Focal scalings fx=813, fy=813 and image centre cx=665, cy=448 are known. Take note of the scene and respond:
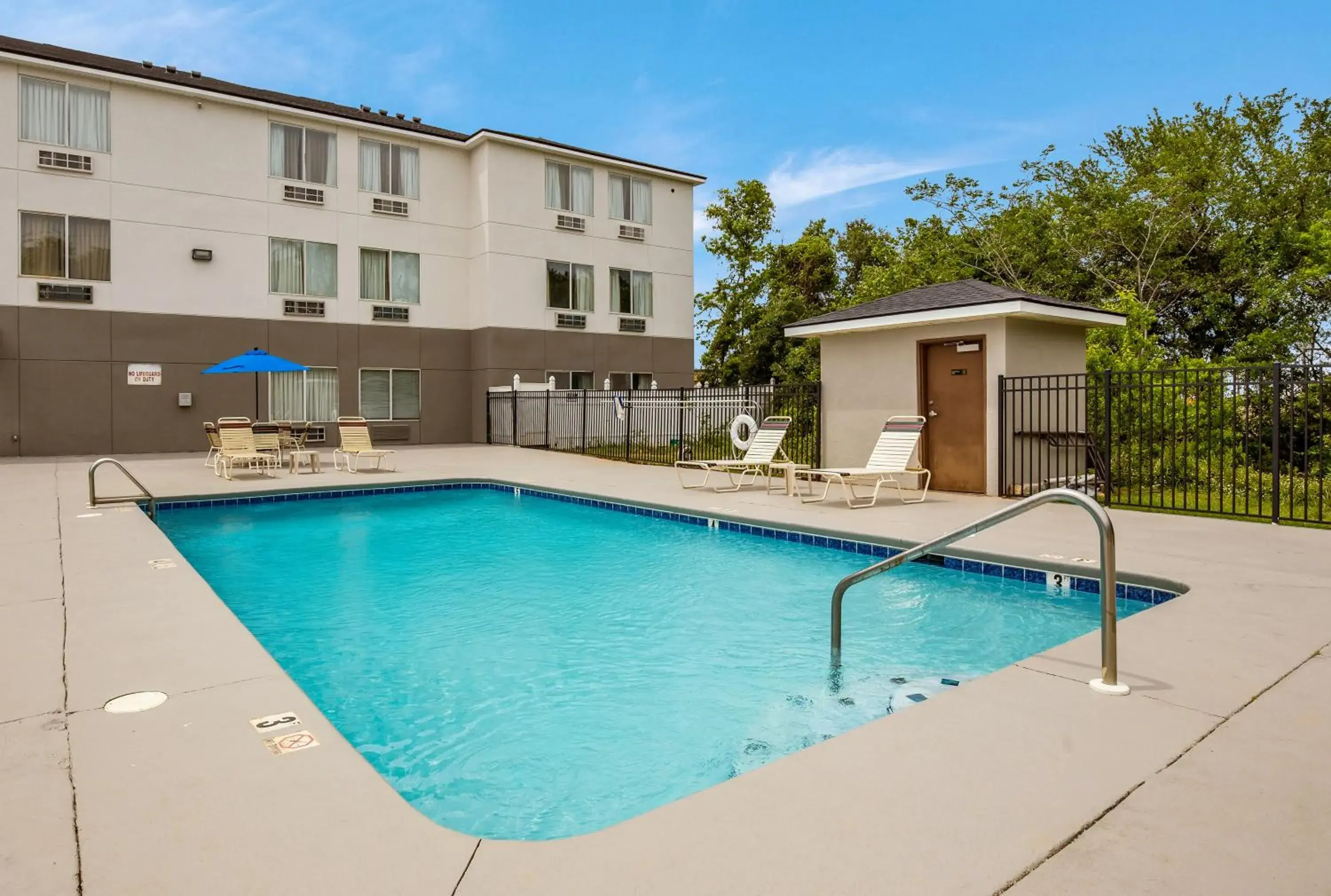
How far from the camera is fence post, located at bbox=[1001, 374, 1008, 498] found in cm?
955

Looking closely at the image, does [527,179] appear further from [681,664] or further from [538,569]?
[681,664]

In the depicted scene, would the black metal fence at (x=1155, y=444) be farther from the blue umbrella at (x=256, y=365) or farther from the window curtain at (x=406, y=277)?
the window curtain at (x=406, y=277)

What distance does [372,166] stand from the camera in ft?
63.5

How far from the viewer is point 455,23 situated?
17406mm

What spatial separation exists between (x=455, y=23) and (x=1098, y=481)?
15.6 meters

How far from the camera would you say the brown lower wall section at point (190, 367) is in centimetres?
1570

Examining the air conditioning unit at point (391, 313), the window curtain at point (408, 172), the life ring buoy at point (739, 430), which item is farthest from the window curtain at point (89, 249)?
the life ring buoy at point (739, 430)

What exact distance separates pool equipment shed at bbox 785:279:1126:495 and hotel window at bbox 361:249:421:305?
1179cm

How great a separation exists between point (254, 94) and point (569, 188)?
7.46m

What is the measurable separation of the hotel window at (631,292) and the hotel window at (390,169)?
550 centimetres

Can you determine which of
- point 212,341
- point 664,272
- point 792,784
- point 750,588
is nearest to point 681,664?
point 750,588

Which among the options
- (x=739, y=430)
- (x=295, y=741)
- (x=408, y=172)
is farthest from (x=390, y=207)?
(x=295, y=741)

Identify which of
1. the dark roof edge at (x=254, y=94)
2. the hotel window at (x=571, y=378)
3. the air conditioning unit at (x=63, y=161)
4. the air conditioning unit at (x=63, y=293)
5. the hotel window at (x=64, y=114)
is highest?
the dark roof edge at (x=254, y=94)

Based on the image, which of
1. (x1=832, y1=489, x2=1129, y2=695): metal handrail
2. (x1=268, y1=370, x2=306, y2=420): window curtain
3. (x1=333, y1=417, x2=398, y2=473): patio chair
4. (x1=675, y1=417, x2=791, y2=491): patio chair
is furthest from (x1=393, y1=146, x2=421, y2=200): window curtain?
(x1=832, y1=489, x2=1129, y2=695): metal handrail
